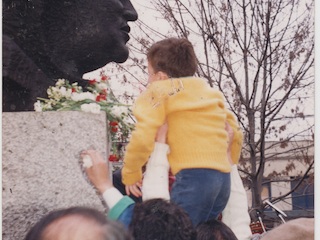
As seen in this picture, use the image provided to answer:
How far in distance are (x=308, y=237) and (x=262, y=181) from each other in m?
0.77

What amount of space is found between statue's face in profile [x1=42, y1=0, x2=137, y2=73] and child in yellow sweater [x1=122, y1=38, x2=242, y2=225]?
12.9 inches

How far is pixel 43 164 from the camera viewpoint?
1777mm

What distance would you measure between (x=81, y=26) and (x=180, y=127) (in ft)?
2.00

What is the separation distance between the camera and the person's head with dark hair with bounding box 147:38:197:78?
1.86 meters

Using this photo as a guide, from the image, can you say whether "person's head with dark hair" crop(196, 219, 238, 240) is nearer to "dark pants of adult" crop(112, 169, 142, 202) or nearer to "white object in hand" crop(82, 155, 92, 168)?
"dark pants of adult" crop(112, 169, 142, 202)

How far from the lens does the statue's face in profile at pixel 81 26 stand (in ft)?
7.07

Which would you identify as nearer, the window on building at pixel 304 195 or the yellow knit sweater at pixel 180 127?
the yellow knit sweater at pixel 180 127

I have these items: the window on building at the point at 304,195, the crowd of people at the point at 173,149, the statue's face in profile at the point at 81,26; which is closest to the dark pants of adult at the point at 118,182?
the crowd of people at the point at 173,149

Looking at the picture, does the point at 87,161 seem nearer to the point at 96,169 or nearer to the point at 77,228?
the point at 96,169

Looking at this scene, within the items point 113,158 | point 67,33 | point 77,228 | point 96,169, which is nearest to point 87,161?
point 96,169

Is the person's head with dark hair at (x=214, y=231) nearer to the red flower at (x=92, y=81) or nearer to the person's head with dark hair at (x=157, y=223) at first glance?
the person's head with dark hair at (x=157, y=223)

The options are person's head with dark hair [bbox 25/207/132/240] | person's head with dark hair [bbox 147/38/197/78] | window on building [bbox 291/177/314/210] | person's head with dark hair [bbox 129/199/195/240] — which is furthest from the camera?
window on building [bbox 291/177/314/210]

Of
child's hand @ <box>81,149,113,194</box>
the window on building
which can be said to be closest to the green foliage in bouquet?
child's hand @ <box>81,149,113,194</box>

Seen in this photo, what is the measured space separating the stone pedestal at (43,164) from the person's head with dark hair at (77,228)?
68cm
